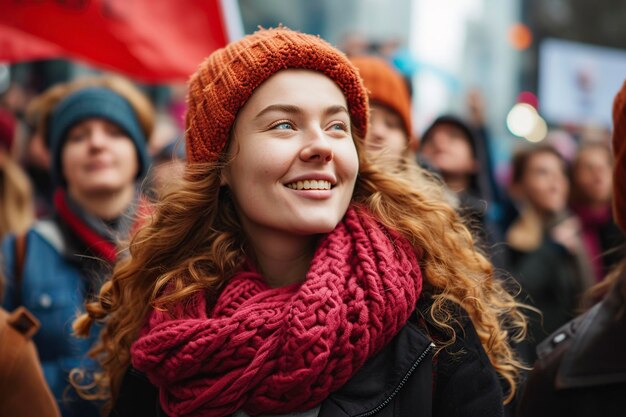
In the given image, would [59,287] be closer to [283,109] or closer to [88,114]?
Answer: [88,114]

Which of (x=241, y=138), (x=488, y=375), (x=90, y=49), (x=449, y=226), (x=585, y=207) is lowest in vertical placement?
(x=585, y=207)

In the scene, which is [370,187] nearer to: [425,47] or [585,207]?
[585,207]

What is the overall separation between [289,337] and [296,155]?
1.87 ft

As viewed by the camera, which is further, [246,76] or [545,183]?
[545,183]

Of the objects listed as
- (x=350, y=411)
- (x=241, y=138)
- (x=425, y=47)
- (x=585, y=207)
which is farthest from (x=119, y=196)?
(x=425, y=47)

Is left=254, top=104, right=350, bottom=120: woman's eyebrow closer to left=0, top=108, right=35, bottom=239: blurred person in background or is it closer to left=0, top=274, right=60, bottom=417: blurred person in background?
left=0, top=274, right=60, bottom=417: blurred person in background

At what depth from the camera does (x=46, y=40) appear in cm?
401

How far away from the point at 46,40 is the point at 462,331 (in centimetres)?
269

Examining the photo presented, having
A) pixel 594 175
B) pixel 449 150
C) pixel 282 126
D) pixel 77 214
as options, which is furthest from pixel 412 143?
pixel 594 175

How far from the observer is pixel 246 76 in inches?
98.1

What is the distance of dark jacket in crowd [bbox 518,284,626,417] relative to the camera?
7.59 ft

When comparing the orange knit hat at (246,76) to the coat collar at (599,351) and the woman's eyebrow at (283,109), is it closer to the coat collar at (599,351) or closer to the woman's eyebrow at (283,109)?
the woman's eyebrow at (283,109)

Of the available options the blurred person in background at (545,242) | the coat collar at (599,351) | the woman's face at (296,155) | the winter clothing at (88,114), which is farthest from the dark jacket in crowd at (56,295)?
the blurred person in background at (545,242)

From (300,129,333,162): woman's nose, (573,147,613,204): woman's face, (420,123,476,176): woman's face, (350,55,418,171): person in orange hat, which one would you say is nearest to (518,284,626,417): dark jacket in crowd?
(300,129,333,162): woman's nose
